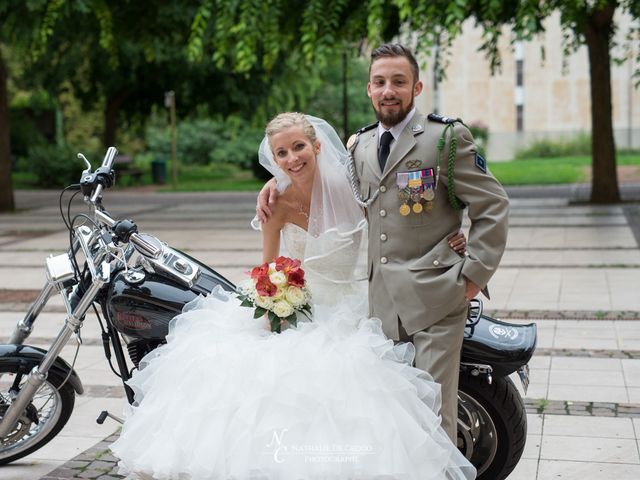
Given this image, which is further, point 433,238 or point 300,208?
point 300,208

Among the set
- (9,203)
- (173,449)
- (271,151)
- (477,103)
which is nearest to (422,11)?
(271,151)

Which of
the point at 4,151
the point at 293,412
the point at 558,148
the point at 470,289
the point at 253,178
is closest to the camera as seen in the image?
the point at 293,412

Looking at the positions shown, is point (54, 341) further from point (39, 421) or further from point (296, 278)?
point (296, 278)

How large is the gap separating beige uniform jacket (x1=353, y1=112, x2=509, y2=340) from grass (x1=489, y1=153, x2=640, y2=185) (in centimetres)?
2189

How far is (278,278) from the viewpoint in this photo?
3354mm

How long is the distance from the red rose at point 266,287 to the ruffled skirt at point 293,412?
0.15 meters

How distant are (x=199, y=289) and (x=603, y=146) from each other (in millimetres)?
14325

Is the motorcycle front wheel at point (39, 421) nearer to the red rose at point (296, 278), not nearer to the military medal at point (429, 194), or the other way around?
the red rose at point (296, 278)

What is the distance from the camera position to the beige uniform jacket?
318 centimetres

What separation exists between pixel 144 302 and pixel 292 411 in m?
0.88

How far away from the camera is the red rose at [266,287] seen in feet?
11.0

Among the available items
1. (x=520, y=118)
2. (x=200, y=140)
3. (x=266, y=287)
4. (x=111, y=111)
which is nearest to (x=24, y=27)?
(x=111, y=111)

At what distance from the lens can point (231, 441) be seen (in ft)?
10.3

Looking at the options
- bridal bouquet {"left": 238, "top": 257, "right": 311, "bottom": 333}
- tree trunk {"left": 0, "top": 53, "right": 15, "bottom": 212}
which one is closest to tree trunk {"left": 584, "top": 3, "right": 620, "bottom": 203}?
tree trunk {"left": 0, "top": 53, "right": 15, "bottom": 212}
